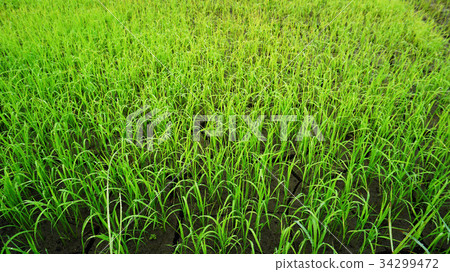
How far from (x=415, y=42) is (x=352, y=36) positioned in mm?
620

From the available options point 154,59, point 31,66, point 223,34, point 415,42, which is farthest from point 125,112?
point 415,42

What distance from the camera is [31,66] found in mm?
2238

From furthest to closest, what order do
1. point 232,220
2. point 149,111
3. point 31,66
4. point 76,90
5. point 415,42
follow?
1. point 415,42
2. point 31,66
3. point 76,90
4. point 149,111
5. point 232,220

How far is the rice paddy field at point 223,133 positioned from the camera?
47.8 inches

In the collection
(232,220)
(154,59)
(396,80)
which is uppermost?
(154,59)

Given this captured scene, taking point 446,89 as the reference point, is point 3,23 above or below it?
above

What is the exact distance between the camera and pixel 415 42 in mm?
2854

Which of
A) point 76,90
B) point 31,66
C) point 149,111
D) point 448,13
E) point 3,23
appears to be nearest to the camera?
point 149,111

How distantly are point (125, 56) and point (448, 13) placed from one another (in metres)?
4.24

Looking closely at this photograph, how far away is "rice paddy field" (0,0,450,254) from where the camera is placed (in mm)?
1214

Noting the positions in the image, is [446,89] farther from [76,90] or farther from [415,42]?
[76,90]

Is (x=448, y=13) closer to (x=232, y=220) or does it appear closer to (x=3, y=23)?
(x=232, y=220)

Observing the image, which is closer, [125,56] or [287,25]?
[125,56]

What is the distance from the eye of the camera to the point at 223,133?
1.64m
